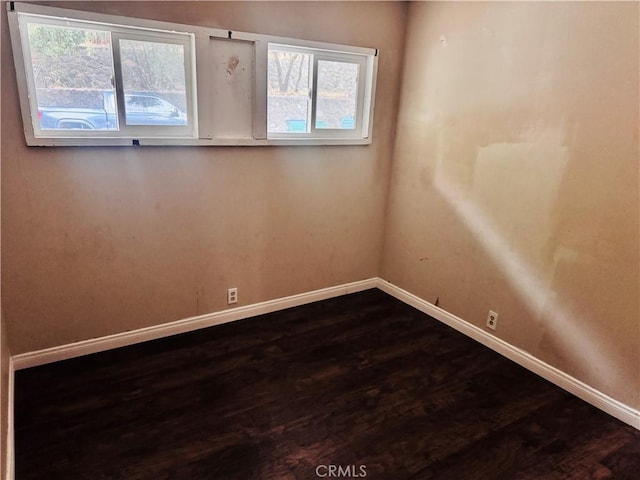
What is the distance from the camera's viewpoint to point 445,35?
285 cm

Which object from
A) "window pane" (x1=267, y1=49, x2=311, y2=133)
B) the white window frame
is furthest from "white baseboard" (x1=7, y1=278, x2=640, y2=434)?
"window pane" (x1=267, y1=49, x2=311, y2=133)

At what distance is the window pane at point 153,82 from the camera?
7.48ft

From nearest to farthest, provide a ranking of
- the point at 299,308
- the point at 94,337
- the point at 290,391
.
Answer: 1. the point at 290,391
2. the point at 94,337
3. the point at 299,308

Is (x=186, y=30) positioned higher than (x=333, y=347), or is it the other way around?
(x=186, y=30)

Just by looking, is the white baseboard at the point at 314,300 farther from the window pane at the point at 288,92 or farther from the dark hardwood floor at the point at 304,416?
the window pane at the point at 288,92

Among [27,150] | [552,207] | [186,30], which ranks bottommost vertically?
[552,207]

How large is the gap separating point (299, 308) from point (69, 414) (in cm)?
168

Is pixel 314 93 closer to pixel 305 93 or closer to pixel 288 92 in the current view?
pixel 305 93

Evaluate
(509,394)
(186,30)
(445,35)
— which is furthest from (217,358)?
(445,35)

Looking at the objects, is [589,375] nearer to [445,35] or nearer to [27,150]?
[445,35]

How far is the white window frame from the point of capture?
6.61 ft

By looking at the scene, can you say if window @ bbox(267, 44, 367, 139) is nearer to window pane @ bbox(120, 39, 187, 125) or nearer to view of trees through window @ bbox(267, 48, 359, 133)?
view of trees through window @ bbox(267, 48, 359, 133)

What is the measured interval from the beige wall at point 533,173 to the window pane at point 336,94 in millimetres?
440

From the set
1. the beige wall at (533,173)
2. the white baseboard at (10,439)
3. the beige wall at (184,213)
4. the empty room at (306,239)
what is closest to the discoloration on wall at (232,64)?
the empty room at (306,239)
